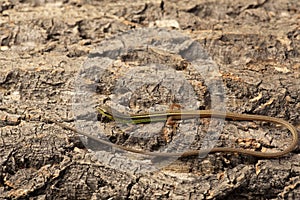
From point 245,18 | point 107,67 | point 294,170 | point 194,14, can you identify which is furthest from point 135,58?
point 294,170

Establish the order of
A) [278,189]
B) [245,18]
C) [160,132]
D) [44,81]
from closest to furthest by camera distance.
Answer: [278,189], [160,132], [44,81], [245,18]

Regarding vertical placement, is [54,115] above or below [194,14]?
below

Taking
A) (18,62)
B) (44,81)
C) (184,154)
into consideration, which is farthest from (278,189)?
(18,62)

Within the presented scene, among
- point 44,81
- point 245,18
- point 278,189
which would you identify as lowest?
point 278,189

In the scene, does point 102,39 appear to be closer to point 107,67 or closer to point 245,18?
point 107,67

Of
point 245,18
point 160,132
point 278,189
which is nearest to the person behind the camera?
point 278,189

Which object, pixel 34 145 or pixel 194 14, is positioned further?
pixel 194 14

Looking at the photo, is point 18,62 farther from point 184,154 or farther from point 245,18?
point 245,18
